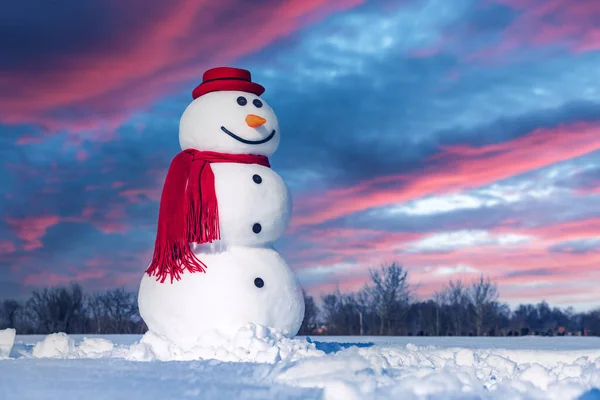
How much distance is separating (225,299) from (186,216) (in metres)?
0.90

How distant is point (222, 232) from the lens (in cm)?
671

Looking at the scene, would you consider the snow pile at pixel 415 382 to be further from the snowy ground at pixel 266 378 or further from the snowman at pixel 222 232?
the snowman at pixel 222 232

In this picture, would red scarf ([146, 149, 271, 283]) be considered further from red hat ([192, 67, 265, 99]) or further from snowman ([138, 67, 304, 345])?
red hat ([192, 67, 265, 99])

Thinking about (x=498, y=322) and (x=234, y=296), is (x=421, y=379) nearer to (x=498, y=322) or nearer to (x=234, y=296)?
(x=234, y=296)

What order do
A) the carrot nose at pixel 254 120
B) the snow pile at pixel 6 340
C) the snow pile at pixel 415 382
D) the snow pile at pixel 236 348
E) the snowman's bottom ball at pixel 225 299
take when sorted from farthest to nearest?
the snow pile at pixel 6 340 → the carrot nose at pixel 254 120 → the snowman's bottom ball at pixel 225 299 → the snow pile at pixel 236 348 → the snow pile at pixel 415 382

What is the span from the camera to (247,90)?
7332 millimetres

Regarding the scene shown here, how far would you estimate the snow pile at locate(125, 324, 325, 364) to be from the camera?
597 cm

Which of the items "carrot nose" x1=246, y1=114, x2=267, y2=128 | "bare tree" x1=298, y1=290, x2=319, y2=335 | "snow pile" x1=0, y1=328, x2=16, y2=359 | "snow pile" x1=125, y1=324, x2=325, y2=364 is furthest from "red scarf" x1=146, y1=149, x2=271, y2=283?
"bare tree" x1=298, y1=290, x2=319, y2=335

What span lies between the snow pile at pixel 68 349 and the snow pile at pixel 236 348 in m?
0.94

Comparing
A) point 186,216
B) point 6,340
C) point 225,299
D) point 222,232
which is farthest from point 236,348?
point 6,340

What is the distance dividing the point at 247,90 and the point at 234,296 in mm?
2240

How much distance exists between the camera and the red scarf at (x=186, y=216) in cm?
661

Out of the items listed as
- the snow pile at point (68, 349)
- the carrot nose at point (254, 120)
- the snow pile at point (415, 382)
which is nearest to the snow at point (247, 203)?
the carrot nose at point (254, 120)

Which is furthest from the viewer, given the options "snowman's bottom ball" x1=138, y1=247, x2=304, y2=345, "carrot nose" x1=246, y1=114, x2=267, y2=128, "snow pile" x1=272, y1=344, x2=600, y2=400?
"carrot nose" x1=246, y1=114, x2=267, y2=128
